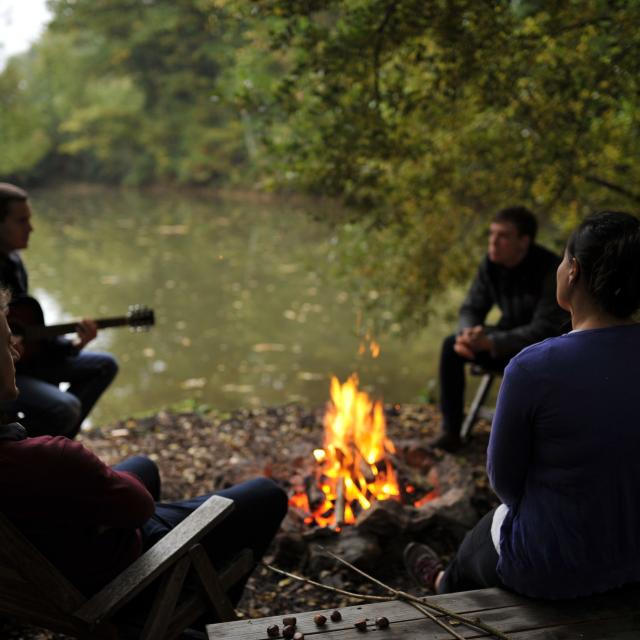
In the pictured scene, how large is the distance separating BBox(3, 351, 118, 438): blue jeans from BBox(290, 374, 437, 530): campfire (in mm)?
1300

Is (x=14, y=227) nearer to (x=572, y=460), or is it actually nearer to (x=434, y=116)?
(x=434, y=116)

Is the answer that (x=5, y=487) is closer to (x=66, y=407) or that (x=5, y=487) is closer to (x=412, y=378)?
(x=66, y=407)

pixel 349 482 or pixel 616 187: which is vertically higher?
pixel 616 187

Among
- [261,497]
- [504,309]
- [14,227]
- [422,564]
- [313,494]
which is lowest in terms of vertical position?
[422,564]

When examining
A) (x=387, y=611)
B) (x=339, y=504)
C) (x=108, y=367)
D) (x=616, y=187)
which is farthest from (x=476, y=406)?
(x=387, y=611)

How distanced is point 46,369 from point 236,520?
2.15m

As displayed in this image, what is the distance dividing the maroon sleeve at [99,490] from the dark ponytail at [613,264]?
1.41m

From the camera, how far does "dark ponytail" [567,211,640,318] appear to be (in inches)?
70.7

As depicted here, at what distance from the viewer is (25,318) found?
12.7 ft

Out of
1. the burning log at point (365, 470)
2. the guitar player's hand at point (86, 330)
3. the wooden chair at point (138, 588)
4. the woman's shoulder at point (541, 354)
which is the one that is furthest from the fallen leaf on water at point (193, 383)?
the woman's shoulder at point (541, 354)

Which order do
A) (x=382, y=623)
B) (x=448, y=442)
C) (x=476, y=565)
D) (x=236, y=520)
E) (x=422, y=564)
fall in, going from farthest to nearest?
(x=448, y=442), (x=422, y=564), (x=236, y=520), (x=476, y=565), (x=382, y=623)

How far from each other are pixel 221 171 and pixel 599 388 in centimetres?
2978

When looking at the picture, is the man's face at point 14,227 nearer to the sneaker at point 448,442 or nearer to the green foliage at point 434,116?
the green foliage at point 434,116

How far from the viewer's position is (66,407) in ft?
12.1
